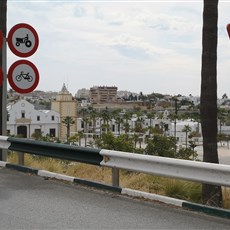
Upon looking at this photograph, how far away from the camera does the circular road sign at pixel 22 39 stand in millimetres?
9703

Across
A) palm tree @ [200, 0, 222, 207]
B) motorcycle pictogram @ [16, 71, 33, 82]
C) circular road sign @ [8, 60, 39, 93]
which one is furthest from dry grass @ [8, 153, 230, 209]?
motorcycle pictogram @ [16, 71, 33, 82]

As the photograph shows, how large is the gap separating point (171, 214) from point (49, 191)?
2264mm

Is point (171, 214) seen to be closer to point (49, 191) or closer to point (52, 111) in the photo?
point (49, 191)

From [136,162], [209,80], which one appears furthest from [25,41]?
[136,162]

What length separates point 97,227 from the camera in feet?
17.6

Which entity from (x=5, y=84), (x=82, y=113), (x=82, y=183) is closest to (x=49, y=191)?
(x=82, y=183)

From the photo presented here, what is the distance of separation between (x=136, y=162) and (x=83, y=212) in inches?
46.6

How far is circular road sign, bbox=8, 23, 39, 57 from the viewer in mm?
9703

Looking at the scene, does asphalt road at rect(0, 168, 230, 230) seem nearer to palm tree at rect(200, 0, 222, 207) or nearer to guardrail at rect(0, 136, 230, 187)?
guardrail at rect(0, 136, 230, 187)

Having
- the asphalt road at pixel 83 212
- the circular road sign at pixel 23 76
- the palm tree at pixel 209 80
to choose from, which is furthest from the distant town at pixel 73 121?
the asphalt road at pixel 83 212

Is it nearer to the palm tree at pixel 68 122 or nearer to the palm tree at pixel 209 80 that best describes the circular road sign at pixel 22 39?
the palm tree at pixel 209 80

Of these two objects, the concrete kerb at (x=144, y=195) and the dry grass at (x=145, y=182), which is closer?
the concrete kerb at (x=144, y=195)

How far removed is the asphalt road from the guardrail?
444 mm

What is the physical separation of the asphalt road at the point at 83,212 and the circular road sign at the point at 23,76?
2.65 meters
